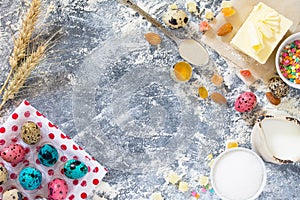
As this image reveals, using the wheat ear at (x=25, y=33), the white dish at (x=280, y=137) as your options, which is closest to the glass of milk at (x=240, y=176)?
the white dish at (x=280, y=137)

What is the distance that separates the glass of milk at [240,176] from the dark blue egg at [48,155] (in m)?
0.34

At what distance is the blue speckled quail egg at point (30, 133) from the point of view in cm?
141

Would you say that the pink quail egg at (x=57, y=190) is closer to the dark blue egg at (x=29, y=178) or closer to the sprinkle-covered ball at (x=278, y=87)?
the dark blue egg at (x=29, y=178)

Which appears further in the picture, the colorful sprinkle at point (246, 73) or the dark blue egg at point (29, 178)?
the colorful sprinkle at point (246, 73)

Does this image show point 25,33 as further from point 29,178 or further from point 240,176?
point 240,176

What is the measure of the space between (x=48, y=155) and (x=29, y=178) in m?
0.06

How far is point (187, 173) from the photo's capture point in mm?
1515

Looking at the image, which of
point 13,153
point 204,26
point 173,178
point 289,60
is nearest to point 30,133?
point 13,153

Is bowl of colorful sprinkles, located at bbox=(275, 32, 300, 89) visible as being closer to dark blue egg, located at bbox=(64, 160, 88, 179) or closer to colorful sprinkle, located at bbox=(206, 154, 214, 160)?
colorful sprinkle, located at bbox=(206, 154, 214, 160)

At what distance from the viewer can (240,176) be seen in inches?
57.1

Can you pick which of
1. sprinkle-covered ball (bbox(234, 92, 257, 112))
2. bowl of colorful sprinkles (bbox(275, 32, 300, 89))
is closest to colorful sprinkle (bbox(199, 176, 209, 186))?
sprinkle-covered ball (bbox(234, 92, 257, 112))

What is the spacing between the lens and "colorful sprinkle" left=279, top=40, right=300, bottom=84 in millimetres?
1481

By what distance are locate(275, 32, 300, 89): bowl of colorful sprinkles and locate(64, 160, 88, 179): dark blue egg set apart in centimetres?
47

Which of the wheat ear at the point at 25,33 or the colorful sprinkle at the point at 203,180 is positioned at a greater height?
the wheat ear at the point at 25,33
